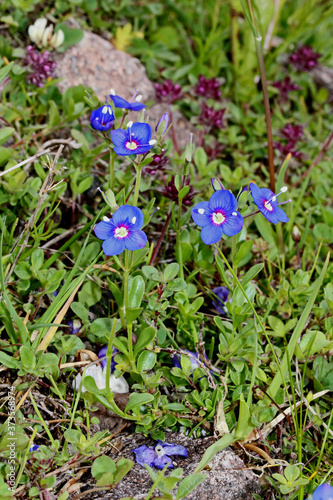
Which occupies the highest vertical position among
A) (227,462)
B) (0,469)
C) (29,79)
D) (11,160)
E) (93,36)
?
(93,36)

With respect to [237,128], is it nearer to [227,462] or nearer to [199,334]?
[199,334]

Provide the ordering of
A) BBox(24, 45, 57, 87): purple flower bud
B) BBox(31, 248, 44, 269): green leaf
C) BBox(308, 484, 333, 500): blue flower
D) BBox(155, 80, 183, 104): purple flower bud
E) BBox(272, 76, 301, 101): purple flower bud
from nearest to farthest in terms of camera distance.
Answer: BBox(308, 484, 333, 500): blue flower, BBox(31, 248, 44, 269): green leaf, BBox(24, 45, 57, 87): purple flower bud, BBox(155, 80, 183, 104): purple flower bud, BBox(272, 76, 301, 101): purple flower bud

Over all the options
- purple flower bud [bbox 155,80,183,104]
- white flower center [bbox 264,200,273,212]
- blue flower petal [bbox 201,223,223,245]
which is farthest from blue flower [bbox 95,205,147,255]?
purple flower bud [bbox 155,80,183,104]

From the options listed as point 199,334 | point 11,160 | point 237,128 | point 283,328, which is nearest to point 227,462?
point 199,334

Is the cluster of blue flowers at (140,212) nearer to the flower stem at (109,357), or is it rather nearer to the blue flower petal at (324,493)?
the flower stem at (109,357)

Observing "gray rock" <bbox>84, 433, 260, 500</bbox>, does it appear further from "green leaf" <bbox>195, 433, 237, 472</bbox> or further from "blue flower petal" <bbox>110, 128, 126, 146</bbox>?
"blue flower petal" <bbox>110, 128, 126, 146</bbox>

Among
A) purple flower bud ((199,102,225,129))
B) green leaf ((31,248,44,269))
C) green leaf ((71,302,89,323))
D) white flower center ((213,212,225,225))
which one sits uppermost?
white flower center ((213,212,225,225))

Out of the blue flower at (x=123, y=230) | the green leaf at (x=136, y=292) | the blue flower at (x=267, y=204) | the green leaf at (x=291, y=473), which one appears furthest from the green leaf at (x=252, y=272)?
the green leaf at (x=291, y=473)
